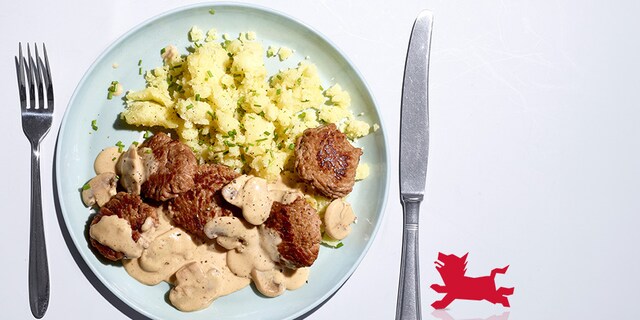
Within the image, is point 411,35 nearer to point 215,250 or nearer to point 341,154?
point 341,154

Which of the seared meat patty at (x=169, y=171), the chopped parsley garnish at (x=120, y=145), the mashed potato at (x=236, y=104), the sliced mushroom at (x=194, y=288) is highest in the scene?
the mashed potato at (x=236, y=104)

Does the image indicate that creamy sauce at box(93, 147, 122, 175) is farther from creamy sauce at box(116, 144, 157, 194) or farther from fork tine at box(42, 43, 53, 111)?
fork tine at box(42, 43, 53, 111)

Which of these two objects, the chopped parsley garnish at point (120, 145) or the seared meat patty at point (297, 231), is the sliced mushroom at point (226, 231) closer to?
the seared meat patty at point (297, 231)

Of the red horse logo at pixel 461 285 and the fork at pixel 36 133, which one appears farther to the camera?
the red horse logo at pixel 461 285

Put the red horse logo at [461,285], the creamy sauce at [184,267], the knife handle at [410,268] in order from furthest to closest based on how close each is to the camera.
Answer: the red horse logo at [461,285]
the knife handle at [410,268]
the creamy sauce at [184,267]

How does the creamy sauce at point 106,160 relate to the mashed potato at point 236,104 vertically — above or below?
below

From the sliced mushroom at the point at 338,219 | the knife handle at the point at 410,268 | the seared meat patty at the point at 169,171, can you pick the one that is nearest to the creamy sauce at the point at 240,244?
the seared meat patty at the point at 169,171

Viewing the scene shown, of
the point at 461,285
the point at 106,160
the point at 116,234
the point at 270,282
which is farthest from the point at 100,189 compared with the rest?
the point at 461,285
